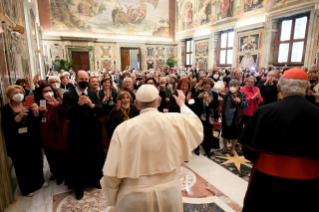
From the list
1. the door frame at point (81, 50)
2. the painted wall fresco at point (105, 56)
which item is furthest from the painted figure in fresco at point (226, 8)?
the door frame at point (81, 50)

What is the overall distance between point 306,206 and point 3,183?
4020mm

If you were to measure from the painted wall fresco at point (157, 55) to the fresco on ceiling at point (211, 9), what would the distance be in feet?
8.05

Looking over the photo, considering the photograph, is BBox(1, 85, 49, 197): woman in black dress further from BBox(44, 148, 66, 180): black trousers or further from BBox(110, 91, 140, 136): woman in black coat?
BBox(110, 91, 140, 136): woman in black coat

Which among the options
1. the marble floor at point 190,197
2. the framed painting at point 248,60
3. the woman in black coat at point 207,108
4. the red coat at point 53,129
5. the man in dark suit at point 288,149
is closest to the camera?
the man in dark suit at point 288,149

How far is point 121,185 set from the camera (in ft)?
5.89

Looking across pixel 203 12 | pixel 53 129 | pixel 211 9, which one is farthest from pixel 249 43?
pixel 53 129

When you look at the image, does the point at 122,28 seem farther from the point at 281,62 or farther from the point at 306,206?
the point at 306,206

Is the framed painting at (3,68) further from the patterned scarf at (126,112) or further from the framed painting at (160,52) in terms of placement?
the framed painting at (160,52)

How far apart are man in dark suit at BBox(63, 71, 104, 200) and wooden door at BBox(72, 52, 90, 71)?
17155mm

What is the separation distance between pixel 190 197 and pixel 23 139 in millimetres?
3017

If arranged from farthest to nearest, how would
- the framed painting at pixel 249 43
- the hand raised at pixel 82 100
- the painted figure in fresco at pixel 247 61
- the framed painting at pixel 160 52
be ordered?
the framed painting at pixel 160 52
the painted figure in fresco at pixel 247 61
the framed painting at pixel 249 43
the hand raised at pixel 82 100

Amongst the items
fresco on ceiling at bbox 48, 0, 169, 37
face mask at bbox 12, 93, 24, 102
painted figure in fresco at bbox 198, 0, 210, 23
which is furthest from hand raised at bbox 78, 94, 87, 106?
fresco on ceiling at bbox 48, 0, 169, 37

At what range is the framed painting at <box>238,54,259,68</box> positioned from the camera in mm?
12805

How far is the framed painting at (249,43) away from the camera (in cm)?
→ 1262
